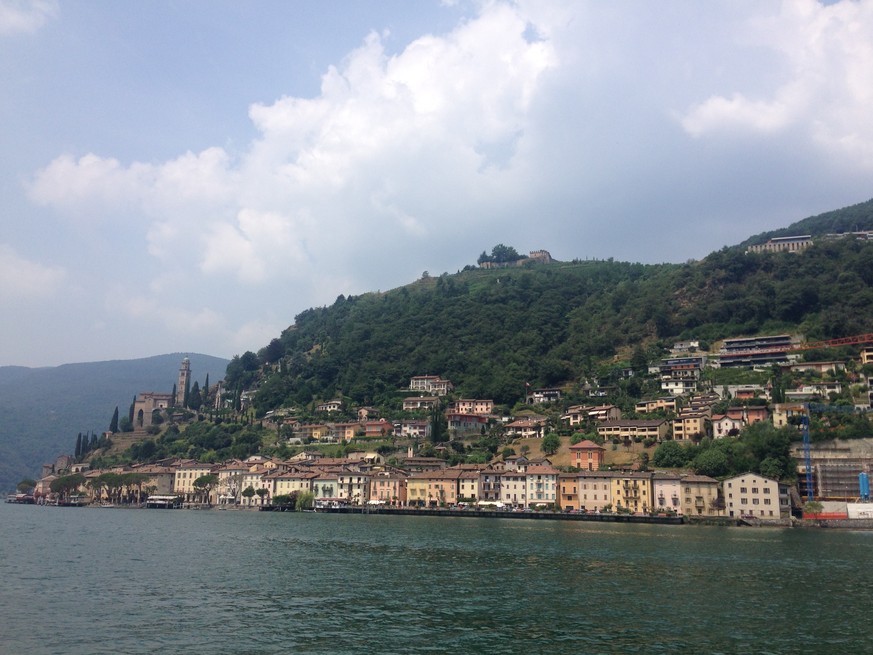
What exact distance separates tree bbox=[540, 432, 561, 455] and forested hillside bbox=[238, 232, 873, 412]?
32565mm

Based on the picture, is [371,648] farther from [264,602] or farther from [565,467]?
[565,467]

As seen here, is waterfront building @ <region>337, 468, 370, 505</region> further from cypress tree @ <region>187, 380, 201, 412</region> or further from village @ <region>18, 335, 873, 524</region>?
cypress tree @ <region>187, 380, 201, 412</region>

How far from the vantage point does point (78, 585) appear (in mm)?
34750

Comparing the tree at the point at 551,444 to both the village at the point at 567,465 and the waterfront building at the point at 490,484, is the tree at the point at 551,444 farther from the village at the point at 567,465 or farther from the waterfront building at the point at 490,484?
the waterfront building at the point at 490,484

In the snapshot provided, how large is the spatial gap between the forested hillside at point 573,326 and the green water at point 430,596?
85540 millimetres

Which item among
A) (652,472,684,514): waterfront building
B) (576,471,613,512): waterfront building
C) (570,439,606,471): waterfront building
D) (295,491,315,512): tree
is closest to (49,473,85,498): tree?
(295,491,315,512): tree

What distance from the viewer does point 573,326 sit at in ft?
555

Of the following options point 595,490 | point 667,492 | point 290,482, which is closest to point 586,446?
point 595,490

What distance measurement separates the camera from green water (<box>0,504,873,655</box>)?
2477 cm

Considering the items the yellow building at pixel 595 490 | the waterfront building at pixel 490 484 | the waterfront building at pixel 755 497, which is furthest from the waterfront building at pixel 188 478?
the waterfront building at pixel 755 497

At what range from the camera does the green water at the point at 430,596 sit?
24.8m

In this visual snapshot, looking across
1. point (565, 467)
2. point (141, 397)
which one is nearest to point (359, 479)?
point (565, 467)

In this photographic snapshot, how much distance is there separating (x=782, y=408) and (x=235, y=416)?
112 metres

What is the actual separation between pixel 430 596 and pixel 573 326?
140347mm
